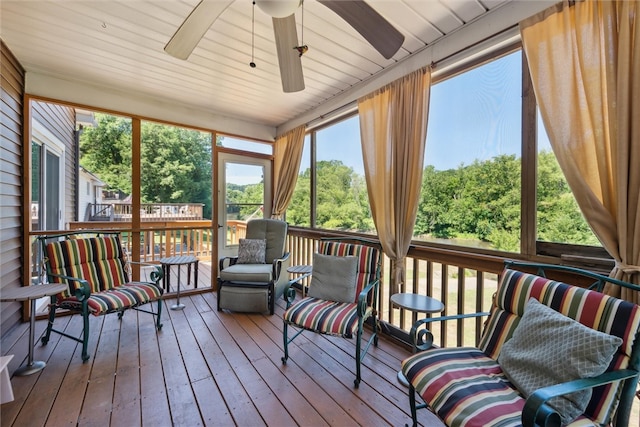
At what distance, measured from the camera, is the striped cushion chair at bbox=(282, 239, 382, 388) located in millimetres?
2020

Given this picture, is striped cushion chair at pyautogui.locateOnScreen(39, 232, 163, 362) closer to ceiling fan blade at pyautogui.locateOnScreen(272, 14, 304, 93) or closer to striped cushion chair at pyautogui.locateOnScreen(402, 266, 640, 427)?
ceiling fan blade at pyautogui.locateOnScreen(272, 14, 304, 93)

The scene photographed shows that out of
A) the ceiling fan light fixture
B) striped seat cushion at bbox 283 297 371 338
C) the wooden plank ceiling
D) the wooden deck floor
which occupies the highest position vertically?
the wooden plank ceiling

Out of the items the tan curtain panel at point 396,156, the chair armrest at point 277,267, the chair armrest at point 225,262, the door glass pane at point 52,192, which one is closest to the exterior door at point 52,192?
the door glass pane at point 52,192

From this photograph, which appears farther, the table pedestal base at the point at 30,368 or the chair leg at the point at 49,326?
the chair leg at the point at 49,326

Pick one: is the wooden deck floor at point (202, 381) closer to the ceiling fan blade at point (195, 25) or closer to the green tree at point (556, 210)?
the green tree at point (556, 210)

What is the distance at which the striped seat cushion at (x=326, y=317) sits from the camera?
2008 millimetres

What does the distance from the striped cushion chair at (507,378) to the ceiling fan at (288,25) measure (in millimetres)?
1665

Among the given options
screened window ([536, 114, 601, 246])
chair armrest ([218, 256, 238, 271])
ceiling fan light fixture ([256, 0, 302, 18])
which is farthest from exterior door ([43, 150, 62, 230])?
screened window ([536, 114, 601, 246])

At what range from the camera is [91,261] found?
279 centimetres

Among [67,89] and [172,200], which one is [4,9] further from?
[172,200]

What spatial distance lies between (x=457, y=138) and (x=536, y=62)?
0.69 m

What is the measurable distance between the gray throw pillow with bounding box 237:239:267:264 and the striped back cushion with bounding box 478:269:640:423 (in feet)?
9.15

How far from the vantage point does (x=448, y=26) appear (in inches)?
83.4

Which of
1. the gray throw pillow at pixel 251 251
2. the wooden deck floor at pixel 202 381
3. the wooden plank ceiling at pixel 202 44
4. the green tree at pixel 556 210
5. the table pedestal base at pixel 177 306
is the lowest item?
the wooden deck floor at pixel 202 381
